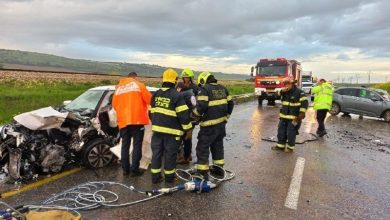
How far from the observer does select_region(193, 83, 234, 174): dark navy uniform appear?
20.8ft

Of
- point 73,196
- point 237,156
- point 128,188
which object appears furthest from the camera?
point 237,156

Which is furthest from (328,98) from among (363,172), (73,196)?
(73,196)

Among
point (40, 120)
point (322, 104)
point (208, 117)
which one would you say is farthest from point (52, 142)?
point (322, 104)

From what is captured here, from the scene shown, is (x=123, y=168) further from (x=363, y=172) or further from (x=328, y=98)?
(x=328, y=98)

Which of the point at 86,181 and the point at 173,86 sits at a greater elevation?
the point at 173,86

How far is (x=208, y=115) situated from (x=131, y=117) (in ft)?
4.31

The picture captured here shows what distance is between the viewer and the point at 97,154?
6.85 m

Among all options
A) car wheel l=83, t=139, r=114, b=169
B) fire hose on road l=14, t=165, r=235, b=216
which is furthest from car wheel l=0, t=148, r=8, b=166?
fire hose on road l=14, t=165, r=235, b=216

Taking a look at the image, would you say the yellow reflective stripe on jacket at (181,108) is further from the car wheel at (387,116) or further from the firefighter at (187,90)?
the car wheel at (387,116)

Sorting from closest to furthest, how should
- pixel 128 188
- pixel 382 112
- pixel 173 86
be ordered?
pixel 128 188 → pixel 173 86 → pixel 382 112

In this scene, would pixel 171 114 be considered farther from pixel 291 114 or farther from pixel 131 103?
pixel 291 114

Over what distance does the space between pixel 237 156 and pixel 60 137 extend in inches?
151

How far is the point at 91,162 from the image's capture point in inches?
267

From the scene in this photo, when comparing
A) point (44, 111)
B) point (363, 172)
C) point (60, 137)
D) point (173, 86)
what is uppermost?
point (173, 86)
